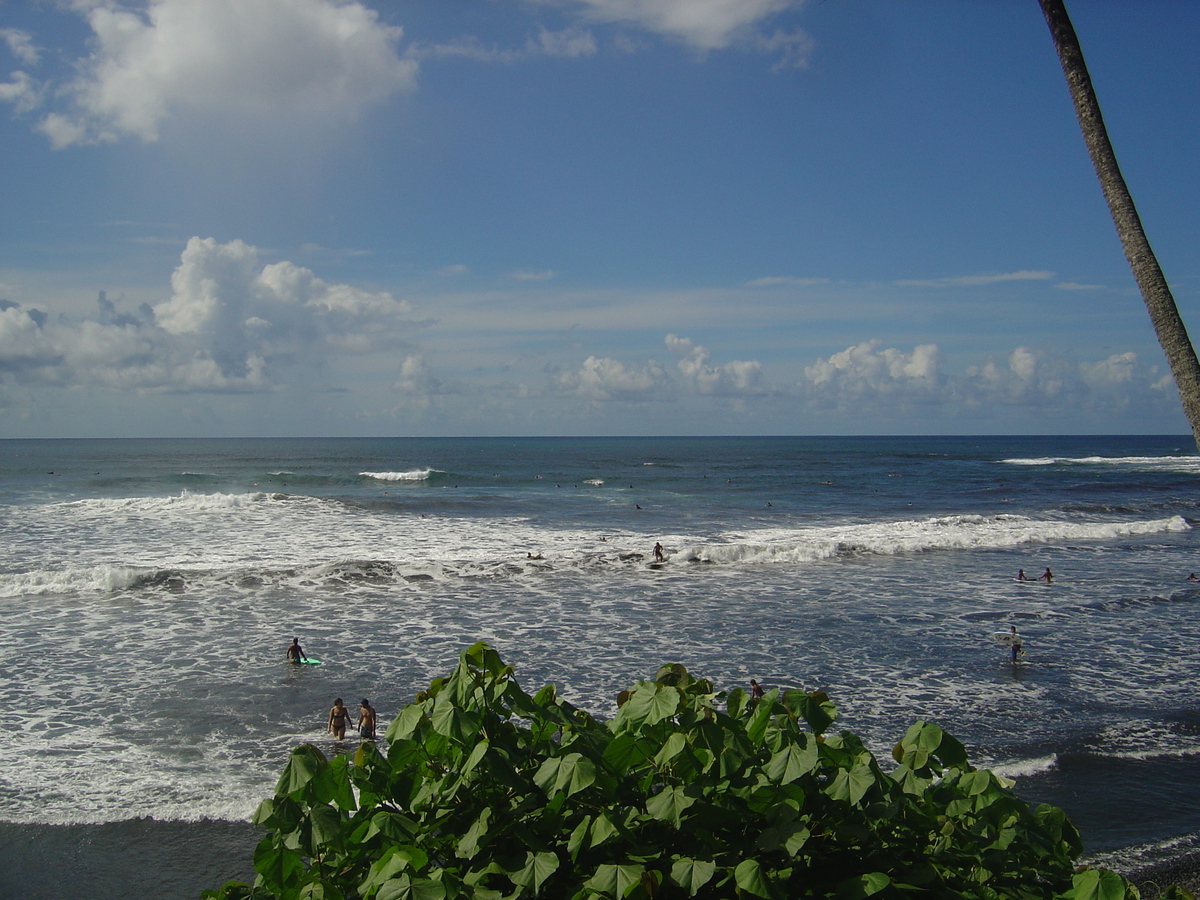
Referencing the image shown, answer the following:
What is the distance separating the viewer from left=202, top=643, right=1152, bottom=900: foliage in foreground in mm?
3273

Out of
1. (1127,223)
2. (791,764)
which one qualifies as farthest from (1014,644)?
(791,764)

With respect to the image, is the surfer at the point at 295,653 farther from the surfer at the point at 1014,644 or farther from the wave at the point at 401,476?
the wave at the point at 401,476

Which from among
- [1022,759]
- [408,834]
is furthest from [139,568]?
[408,834]

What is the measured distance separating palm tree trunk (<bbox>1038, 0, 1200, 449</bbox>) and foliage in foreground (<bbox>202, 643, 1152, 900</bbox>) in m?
3.80

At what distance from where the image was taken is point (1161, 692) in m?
16.6

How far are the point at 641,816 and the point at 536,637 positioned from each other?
725 inches

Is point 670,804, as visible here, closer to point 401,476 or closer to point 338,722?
point 338,722

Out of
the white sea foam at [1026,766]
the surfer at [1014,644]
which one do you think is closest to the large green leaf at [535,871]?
the white sea foam at [1026,766]

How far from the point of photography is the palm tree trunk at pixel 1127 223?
6.02m

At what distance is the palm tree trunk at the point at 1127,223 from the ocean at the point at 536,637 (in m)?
5.97

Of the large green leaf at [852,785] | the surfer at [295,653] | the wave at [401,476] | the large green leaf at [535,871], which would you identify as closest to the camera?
the large green leaf at [535,871]

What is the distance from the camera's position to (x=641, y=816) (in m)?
3.55

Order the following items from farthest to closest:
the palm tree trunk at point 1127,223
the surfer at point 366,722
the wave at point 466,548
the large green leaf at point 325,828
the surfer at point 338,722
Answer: the wave at point 466,548 < the surfer at point 338,722 < the surfer at point 366,722 < the palm tree trunk at point 1127,223 < the large green leaf at point 325,828

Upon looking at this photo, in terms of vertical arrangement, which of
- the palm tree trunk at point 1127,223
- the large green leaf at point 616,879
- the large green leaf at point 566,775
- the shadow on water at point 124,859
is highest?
the palm tree trunk at point 1127,223
